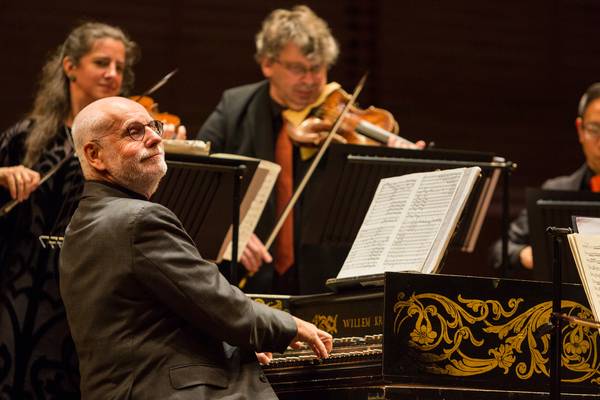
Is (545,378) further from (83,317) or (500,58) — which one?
(500,58)

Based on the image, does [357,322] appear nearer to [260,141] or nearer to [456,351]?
[456,351]

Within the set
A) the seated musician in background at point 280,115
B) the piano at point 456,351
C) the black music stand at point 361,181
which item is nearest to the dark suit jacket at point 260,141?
the seated musician in background at point 280,115

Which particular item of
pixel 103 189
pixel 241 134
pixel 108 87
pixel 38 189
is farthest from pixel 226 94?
pixel 103 189

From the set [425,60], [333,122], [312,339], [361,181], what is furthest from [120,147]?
[425,60]

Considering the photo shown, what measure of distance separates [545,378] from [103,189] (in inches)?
45.6

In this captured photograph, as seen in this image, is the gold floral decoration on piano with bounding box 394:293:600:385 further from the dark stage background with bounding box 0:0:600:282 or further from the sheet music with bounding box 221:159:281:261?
the dark stage background with bounding box 0:0:600:282

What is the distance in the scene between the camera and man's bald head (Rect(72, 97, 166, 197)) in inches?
96.3

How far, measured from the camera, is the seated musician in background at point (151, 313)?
7.47 feet

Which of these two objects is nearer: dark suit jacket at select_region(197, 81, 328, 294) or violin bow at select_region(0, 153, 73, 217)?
violin bow at select_region(0, 153, 73, 217)

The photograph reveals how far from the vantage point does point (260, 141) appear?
414cm

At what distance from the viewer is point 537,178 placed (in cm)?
585

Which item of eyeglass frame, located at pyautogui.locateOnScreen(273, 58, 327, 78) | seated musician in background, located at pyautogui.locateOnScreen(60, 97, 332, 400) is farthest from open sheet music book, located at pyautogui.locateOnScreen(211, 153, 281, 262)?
seated musician in background, located at pyautogui.locateOnScreen(60, 97, 332, 400)

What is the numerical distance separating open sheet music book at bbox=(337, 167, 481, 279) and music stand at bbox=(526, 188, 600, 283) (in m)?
0.78

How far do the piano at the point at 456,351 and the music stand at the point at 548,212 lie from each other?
93 cm
